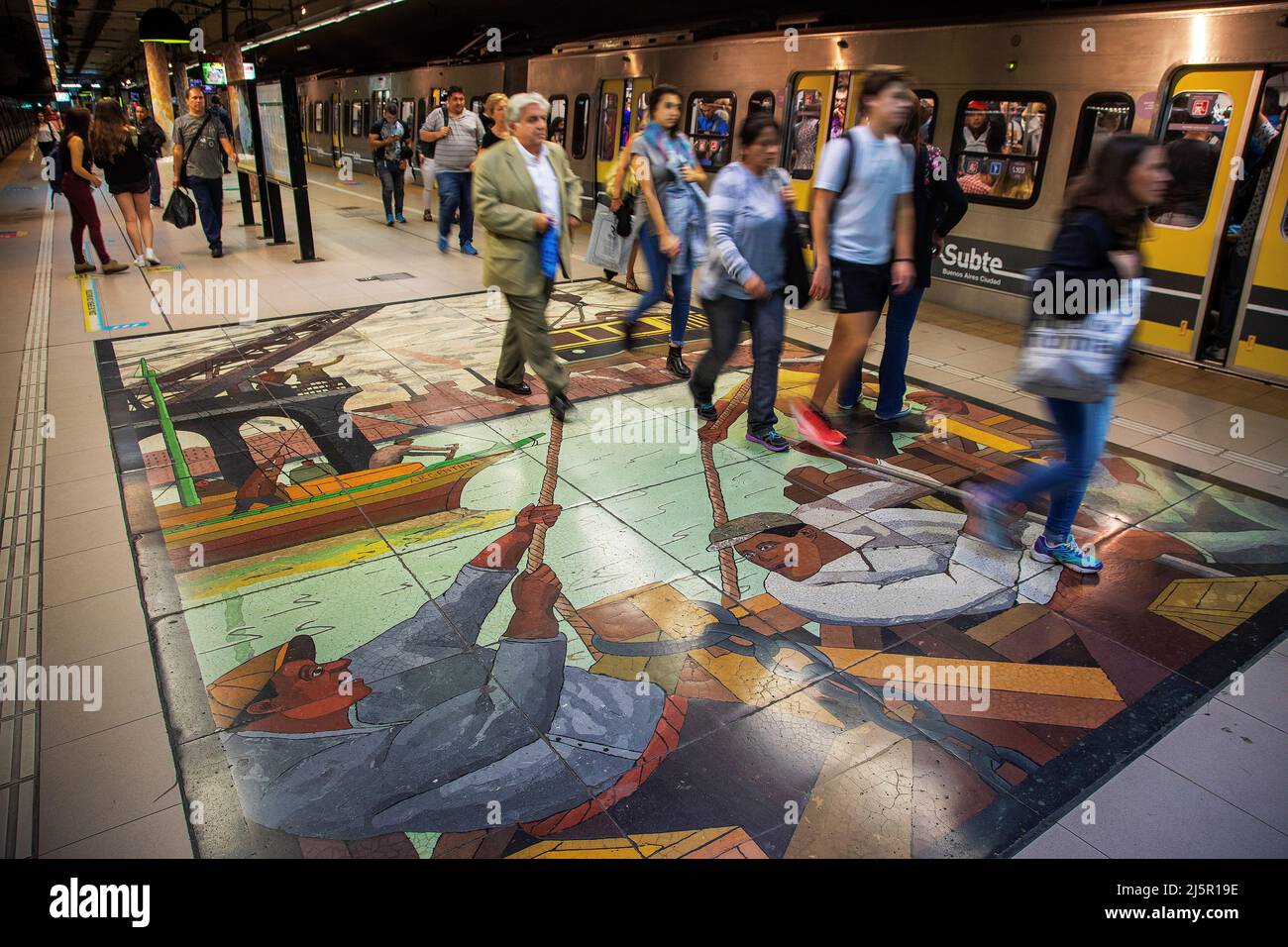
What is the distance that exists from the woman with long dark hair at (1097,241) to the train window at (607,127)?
33.8 ft

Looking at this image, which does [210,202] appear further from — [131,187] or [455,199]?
[455,199]

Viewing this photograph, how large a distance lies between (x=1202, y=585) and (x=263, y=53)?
3672 cm

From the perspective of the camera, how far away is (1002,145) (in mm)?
7531

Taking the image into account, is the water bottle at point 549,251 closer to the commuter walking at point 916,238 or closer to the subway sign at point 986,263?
the commuter walking at point 916,238

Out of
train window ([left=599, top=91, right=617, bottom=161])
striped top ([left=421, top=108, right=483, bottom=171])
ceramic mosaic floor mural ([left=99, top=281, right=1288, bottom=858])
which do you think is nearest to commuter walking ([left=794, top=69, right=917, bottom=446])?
ceramic mosaic floor mural ([left=99, top=281, right=1288, bottom=858])

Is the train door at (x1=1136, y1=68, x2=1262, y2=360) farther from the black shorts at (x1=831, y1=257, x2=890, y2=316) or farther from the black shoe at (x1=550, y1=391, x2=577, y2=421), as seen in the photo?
the black shoe at (x1=550, y1=391, x2=577, y2=421)

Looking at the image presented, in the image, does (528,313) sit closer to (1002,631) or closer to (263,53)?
(1002,631)

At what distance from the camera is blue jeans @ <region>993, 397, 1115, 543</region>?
318 centimetres

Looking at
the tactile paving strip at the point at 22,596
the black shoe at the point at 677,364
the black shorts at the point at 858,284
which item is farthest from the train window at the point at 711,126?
the tactile paving strip at the point at 22,596

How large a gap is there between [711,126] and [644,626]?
353 inches

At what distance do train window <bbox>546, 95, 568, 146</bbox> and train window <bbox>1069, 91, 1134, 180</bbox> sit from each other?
→ 334 inches

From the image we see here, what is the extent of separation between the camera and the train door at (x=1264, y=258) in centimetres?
580

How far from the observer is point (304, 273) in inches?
365
